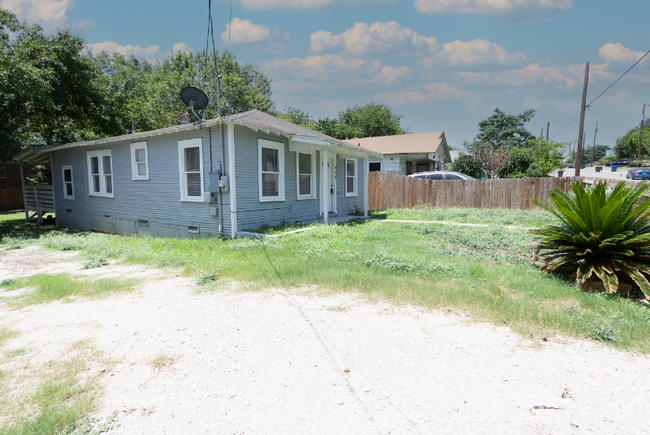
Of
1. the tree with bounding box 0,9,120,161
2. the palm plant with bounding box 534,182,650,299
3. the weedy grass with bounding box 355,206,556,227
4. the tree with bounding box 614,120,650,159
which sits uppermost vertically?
the tree with bounding box 614,120,650,159

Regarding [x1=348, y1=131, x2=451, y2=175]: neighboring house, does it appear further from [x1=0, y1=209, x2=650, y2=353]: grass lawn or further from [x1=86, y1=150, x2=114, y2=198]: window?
[x1=86, y1=150, x2=114, y2=198]: window

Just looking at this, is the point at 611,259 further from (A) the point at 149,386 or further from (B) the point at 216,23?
(B) the point at 216,23

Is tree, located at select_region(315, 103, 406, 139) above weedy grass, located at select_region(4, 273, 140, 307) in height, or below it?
above

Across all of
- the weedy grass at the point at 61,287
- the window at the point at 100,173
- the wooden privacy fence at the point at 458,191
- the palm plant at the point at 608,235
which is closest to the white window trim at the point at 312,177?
the wooden privacy fence at the point at 458,191

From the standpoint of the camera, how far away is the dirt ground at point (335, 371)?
2.24 m

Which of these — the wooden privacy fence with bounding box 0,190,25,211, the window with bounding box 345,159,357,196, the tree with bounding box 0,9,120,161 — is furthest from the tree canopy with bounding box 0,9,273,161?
the window with bounding box 345,159,357,196

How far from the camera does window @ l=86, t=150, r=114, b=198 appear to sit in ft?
39.0

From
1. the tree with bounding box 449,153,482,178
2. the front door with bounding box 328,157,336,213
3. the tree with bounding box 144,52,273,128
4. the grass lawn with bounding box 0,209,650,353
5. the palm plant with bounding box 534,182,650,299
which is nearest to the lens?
the grass lawn with bounding box 0,209,650,353

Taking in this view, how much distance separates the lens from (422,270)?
536cm

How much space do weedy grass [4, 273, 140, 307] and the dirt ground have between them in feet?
1.51

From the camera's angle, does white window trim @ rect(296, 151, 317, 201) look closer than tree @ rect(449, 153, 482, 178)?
Yes

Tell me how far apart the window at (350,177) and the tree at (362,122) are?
25.1m

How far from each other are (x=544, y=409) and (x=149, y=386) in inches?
114

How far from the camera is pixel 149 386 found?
8.84 ft
